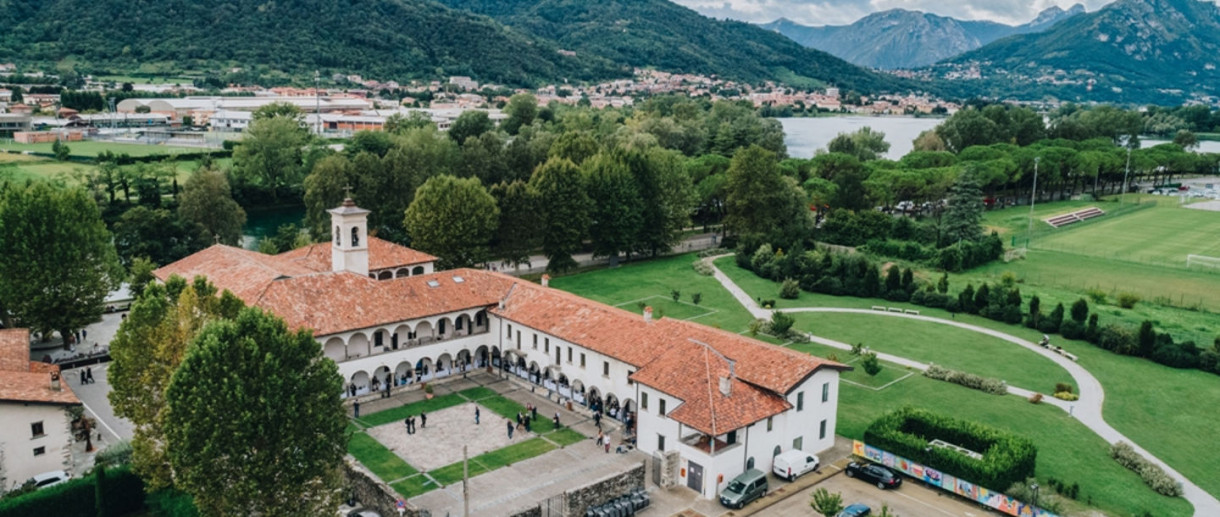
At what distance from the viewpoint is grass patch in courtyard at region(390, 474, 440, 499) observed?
A: 3472 cm

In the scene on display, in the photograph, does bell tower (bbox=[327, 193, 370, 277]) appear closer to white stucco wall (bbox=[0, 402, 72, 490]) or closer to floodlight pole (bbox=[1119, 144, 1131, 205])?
white stucco wall (bbox=[0, 402, 72, 490])

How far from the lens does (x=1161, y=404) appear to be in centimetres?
4569

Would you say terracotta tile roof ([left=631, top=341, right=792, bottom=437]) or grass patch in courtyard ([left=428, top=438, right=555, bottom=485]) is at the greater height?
terracotta tile roof ([left=631, top=341, right=792, bottom=437])

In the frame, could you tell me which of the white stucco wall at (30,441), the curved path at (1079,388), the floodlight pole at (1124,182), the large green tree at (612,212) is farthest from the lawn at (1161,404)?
the floodlight pole at (1124,182)

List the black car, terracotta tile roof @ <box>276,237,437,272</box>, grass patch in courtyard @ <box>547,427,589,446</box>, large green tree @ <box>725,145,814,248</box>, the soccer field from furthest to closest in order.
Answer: the soccer field < large green tree @ <box>725,145,814,248</box> < terracotta tile roof @ <box>276,237,437,272</box> < grass patch in courtyard @ <box>547,427,589,446</box> < the black car

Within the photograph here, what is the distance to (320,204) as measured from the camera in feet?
250

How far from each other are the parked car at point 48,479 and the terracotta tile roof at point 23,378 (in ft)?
9.61

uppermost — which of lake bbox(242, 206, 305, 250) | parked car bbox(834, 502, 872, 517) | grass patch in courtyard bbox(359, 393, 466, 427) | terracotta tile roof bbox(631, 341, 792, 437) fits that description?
terracotta tile roof bbox(631, 341, 792, 437)

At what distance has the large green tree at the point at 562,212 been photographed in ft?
235

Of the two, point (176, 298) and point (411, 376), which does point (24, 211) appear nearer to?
point (176, 298)

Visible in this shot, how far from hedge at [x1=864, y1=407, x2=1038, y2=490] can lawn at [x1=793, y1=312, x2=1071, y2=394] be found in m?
A: 13.3

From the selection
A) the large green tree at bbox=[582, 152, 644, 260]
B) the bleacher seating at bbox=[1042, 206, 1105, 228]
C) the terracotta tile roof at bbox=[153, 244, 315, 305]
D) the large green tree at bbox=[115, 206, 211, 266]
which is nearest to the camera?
the terracotta tile roof at bbox=[153, 244, 315, 305]

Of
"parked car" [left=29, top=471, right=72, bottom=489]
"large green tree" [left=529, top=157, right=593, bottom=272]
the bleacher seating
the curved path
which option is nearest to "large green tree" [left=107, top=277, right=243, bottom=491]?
"parked car" [left=29, top=471, right=72, bottom=489]

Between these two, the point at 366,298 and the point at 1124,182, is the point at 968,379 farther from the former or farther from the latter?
the point at 1124,182
